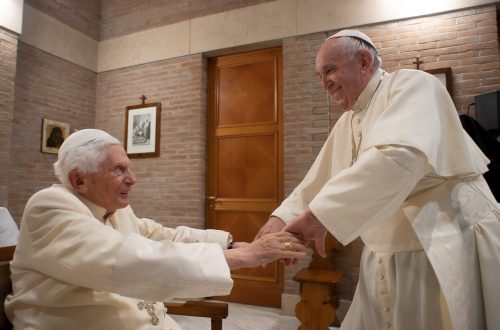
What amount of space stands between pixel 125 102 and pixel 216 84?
1.63m

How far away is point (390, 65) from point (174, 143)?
3.09 m

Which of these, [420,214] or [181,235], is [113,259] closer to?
[181,235]

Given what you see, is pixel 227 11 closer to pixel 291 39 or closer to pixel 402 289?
pixel 291 39

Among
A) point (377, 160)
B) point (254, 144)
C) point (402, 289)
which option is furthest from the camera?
point (254, 144)

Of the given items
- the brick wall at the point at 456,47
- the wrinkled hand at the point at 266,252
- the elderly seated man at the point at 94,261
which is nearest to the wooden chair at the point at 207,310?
the elderly seated man at the point at 94,261

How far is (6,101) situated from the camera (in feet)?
14.7

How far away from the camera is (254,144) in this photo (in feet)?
16.2

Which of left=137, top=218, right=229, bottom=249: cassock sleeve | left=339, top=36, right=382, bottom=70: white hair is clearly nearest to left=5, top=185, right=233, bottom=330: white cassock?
left=137, top=218, right=229, bottom=249: cassock sleeve

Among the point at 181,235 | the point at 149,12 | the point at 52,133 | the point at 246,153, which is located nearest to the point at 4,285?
the point at 181,235

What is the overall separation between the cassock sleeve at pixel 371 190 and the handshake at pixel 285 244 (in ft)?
0.36

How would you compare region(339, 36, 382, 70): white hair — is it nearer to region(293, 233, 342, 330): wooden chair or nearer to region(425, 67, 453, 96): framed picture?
region(293, 233, 342, 330): wooden chair

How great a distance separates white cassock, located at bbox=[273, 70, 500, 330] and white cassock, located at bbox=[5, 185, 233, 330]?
47 centimetres

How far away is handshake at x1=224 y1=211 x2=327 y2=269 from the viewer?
4.26 ft

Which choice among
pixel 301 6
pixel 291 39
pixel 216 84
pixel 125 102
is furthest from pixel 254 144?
pixel 125 102
